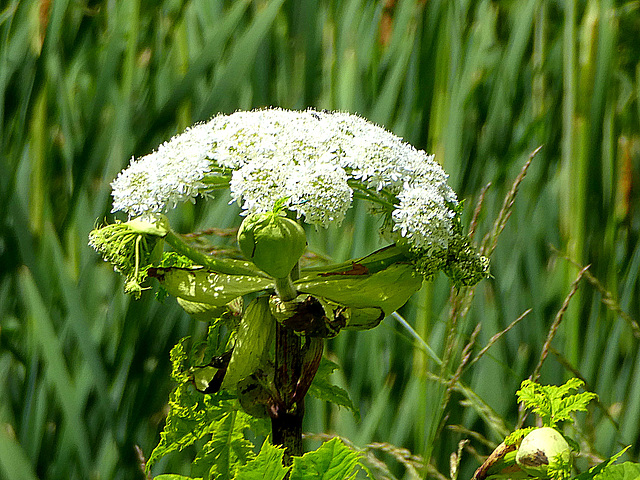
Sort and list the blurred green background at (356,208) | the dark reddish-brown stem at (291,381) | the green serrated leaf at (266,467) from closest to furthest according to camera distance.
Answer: the green serrated leaf at (266,467), the dark reddish-brown stem at (291,381), the blurred green background at (356,208)

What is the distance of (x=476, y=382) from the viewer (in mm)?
1122

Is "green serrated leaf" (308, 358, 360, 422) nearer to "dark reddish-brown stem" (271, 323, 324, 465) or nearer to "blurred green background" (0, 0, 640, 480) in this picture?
"dark reddish-brown stem" (271, 323, 324, 465)

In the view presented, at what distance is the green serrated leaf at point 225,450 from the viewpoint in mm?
542

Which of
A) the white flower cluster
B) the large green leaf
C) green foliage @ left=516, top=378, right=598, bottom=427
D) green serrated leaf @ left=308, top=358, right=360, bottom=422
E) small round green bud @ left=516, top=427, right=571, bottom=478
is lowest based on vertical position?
small round green bud @ left=516, top=427, right=571, bottom=478

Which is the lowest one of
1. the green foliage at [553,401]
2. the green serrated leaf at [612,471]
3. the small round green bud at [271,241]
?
the green serrated leaf at [612,471]

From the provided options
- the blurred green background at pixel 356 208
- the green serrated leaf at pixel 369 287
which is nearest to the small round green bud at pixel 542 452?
the green serrated leaf at pixel 369 287

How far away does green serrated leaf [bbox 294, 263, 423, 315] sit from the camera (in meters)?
0.48

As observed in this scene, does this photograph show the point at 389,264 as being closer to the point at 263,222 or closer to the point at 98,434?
the point at 263,222

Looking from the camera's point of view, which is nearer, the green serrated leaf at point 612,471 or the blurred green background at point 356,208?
the green serrated leaf at point 612,471

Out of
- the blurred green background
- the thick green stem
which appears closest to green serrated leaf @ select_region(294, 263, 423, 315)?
the thick green stem

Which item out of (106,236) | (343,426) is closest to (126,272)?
(106,236)

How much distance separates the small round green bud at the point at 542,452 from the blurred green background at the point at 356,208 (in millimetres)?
512

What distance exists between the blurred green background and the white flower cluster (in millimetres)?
473

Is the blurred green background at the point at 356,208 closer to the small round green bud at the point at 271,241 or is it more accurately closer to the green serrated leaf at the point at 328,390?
the green serrated leaf at the point at 328,390
